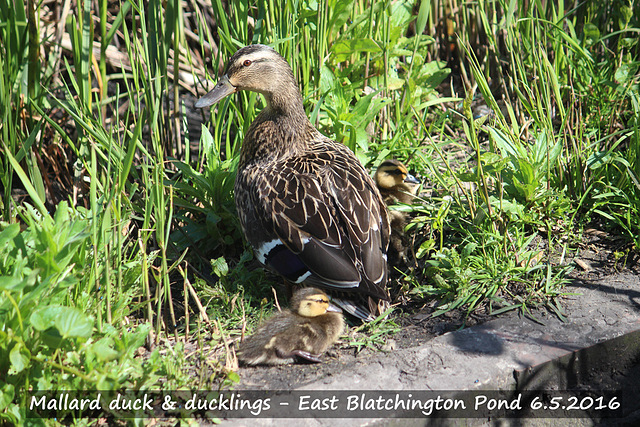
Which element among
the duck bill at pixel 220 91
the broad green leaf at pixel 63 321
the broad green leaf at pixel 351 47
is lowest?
the broad green leaf at pixel 63 321

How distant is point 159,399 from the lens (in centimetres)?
239

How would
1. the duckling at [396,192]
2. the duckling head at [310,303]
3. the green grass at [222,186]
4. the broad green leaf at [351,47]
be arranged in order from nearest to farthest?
the green grass at [222,186] → the duckling head at [310,303] → the duckling at [396,192] → the broad green leaf at [351,47]

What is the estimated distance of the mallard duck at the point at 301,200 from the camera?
9.77 feet

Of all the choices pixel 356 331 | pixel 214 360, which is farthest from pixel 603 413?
pixel 214 360

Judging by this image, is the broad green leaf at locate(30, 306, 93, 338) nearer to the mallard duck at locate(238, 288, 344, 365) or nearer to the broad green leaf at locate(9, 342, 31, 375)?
the broad green leaf at locate(9, 342, 31, 375)

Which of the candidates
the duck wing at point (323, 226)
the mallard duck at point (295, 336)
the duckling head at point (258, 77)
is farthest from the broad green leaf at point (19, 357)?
the duckling head at point (258, 77)

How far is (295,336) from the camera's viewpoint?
263 centimetres

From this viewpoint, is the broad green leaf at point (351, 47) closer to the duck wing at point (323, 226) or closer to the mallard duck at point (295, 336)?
the duck wing at point (323, 226)

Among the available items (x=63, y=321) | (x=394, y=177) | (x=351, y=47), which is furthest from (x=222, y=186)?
(x=63, y=321)

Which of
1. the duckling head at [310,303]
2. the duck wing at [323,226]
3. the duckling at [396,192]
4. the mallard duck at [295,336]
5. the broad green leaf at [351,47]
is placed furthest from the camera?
the broad green leaf at [351,47]

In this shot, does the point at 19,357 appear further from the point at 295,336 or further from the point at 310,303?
the point at 310,303

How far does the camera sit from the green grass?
231 centimetres

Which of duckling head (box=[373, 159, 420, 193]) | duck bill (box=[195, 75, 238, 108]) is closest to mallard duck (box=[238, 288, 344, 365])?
duckling head (box=[373, 159, 420, 193])

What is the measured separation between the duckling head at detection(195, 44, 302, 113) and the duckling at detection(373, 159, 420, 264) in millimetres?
673
